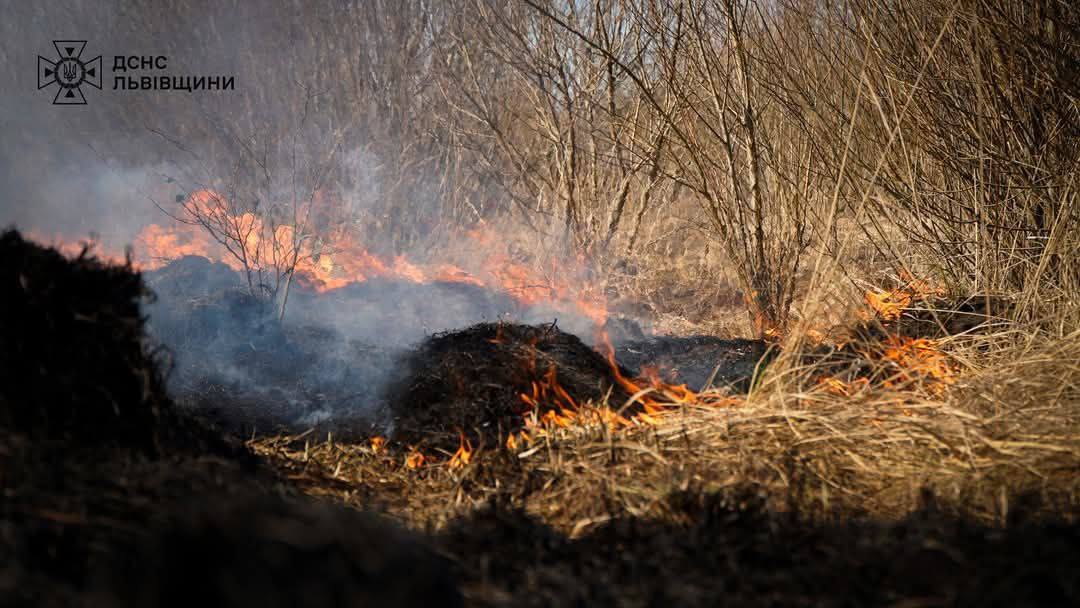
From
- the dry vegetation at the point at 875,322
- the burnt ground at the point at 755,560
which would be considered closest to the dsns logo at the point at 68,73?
the dry vegetation at the point at 875,322

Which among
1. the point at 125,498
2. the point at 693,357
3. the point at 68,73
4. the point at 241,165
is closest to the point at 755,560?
the point at 125,498

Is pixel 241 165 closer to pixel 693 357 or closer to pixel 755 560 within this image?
pixel 693 357

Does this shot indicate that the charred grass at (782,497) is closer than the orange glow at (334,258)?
Yes

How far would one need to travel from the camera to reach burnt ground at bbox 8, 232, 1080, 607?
47.3 inches

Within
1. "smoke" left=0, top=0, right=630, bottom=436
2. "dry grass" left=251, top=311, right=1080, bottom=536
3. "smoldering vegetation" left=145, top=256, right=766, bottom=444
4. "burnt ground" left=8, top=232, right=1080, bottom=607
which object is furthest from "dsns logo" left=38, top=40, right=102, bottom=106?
"burnt ground" left=8, top=232, right=1080, bottom=607

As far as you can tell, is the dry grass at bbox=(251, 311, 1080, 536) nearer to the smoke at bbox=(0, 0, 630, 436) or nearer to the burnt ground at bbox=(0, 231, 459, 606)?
the burnt ground at bbox=(0, 231, 459, 606)

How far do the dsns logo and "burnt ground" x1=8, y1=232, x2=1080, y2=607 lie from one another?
1247cm

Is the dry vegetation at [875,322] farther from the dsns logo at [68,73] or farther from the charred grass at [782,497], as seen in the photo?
the dsns logo at [68,73]

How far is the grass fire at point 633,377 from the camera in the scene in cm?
150

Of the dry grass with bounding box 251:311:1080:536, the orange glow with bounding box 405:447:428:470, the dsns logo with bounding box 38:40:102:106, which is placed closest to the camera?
the dry grass with bounding box 251:311:1080:536

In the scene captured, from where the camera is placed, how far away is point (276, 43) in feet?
36.5

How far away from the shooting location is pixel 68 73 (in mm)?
12812

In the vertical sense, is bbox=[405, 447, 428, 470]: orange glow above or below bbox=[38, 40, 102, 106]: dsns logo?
below

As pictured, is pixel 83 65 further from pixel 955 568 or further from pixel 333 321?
pixel 955 568
